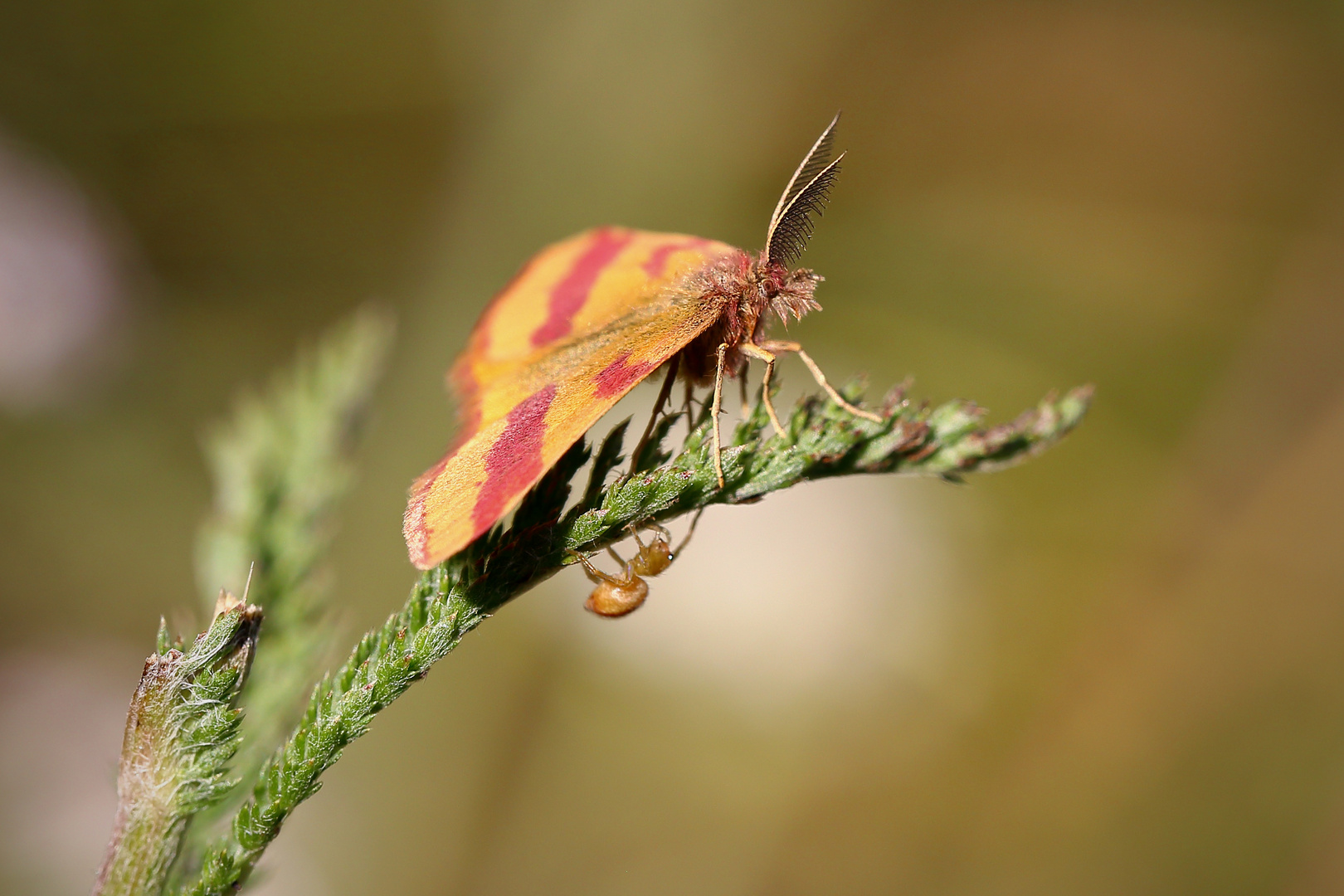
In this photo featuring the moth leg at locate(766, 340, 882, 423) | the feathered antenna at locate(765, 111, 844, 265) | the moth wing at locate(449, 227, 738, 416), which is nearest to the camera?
the moth leg at locate(766, 340, 882, 423)

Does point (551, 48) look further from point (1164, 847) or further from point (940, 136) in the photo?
point (1164, 847)

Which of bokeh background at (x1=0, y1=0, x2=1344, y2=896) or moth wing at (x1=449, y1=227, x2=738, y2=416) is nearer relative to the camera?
moth wing at (x1=449, y1=227, x2=738, y2=416)

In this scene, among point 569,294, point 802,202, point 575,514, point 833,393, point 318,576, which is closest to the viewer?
point 575,514

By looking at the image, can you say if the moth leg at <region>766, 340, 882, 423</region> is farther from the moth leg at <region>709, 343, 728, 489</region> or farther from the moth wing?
the moth wing

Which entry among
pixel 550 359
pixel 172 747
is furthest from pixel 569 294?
pixel 172 747

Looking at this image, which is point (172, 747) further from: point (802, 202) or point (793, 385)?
point (793, 385)

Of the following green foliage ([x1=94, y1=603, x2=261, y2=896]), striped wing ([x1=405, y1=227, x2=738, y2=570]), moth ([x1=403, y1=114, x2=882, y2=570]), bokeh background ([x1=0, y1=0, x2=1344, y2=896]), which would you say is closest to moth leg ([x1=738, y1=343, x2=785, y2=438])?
moth ([x1=403, y1=114, x2=882, y2=570])

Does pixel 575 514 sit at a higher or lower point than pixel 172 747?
higher
